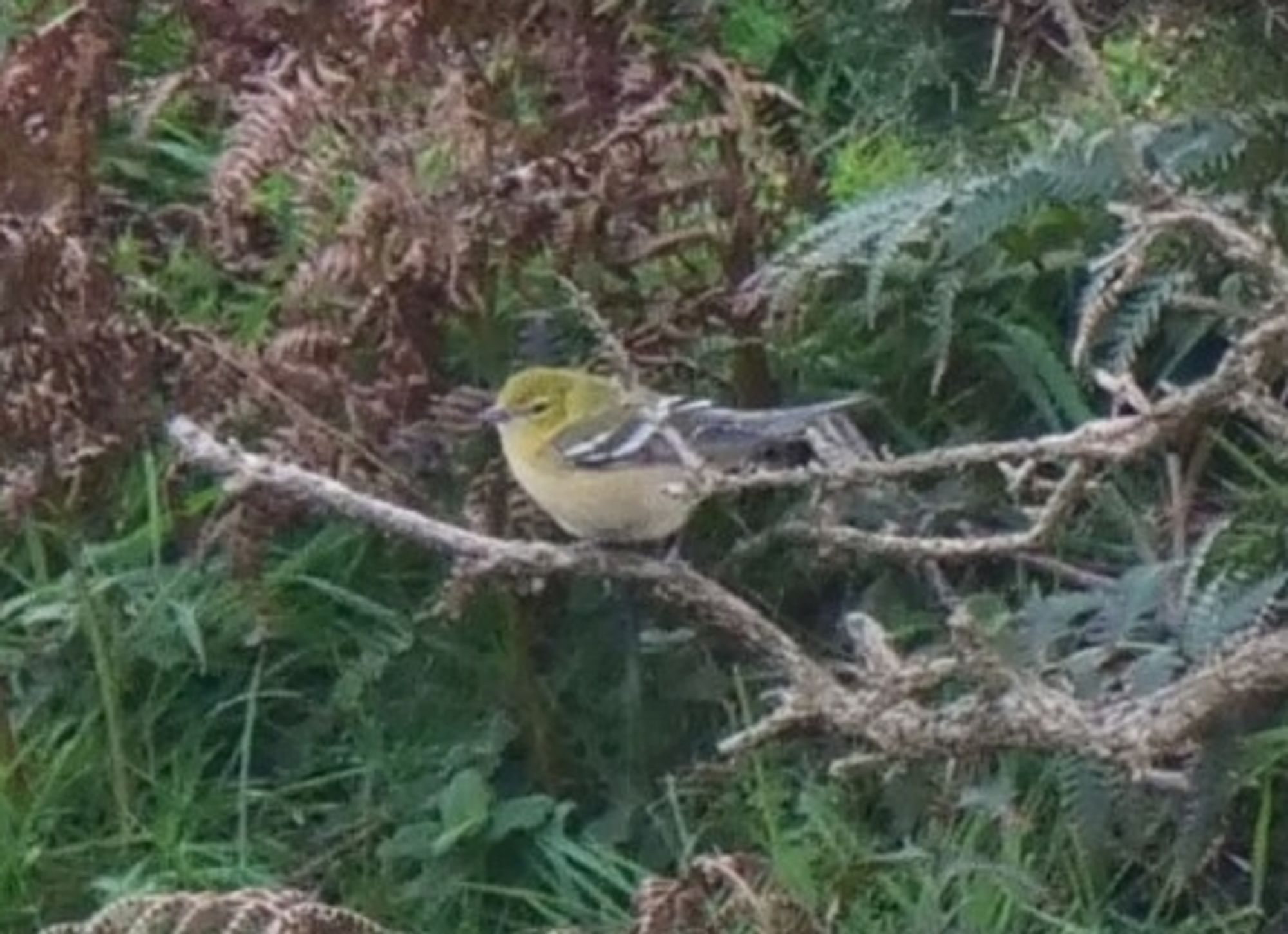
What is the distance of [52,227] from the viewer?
429 cm

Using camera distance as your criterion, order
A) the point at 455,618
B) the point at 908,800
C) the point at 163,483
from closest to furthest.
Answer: the point at 908,800, the point at 455,618, the point at 163,483

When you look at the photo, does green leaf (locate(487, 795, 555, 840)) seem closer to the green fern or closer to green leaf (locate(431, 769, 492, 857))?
A: green leaf (locate(431, 769, 492, 857))

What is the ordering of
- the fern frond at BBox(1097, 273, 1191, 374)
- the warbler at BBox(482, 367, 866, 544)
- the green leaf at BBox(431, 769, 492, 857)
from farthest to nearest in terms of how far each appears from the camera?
the green leaf at BBox(431, 769, 492, 857) < the warbler at BBox(482, 367, 866, 544) < the fern frond at BBox(1097, 273, 1191, 374)

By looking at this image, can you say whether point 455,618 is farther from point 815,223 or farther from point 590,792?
point 815,223

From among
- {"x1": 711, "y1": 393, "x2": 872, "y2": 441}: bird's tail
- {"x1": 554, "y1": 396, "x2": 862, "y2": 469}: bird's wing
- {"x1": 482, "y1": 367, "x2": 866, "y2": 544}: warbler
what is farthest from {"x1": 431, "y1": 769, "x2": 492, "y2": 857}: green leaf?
{"x1": 711, "y1": 393, "x2": 872, "y2": 441}: bird's tail

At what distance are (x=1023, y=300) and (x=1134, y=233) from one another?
1747 millimetres

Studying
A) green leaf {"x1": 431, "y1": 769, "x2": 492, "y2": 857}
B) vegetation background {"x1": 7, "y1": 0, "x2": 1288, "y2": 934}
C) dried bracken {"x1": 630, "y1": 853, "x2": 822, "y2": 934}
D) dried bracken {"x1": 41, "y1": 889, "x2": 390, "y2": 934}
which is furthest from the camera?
green leaf {"x1": 431, "y1": 769, "x2": 492, "y2": 857}

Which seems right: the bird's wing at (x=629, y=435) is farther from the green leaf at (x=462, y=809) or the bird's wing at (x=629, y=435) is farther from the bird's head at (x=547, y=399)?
the green leaf at (x=462, y=809)

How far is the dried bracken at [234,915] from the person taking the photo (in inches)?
137

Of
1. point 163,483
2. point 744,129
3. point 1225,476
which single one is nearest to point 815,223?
point 744,129

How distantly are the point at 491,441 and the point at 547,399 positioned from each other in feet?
0.60

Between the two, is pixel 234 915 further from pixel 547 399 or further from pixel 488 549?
pixel 547 399

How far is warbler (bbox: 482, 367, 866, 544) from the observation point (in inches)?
170

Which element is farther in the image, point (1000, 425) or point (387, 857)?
point (1000, 425)
